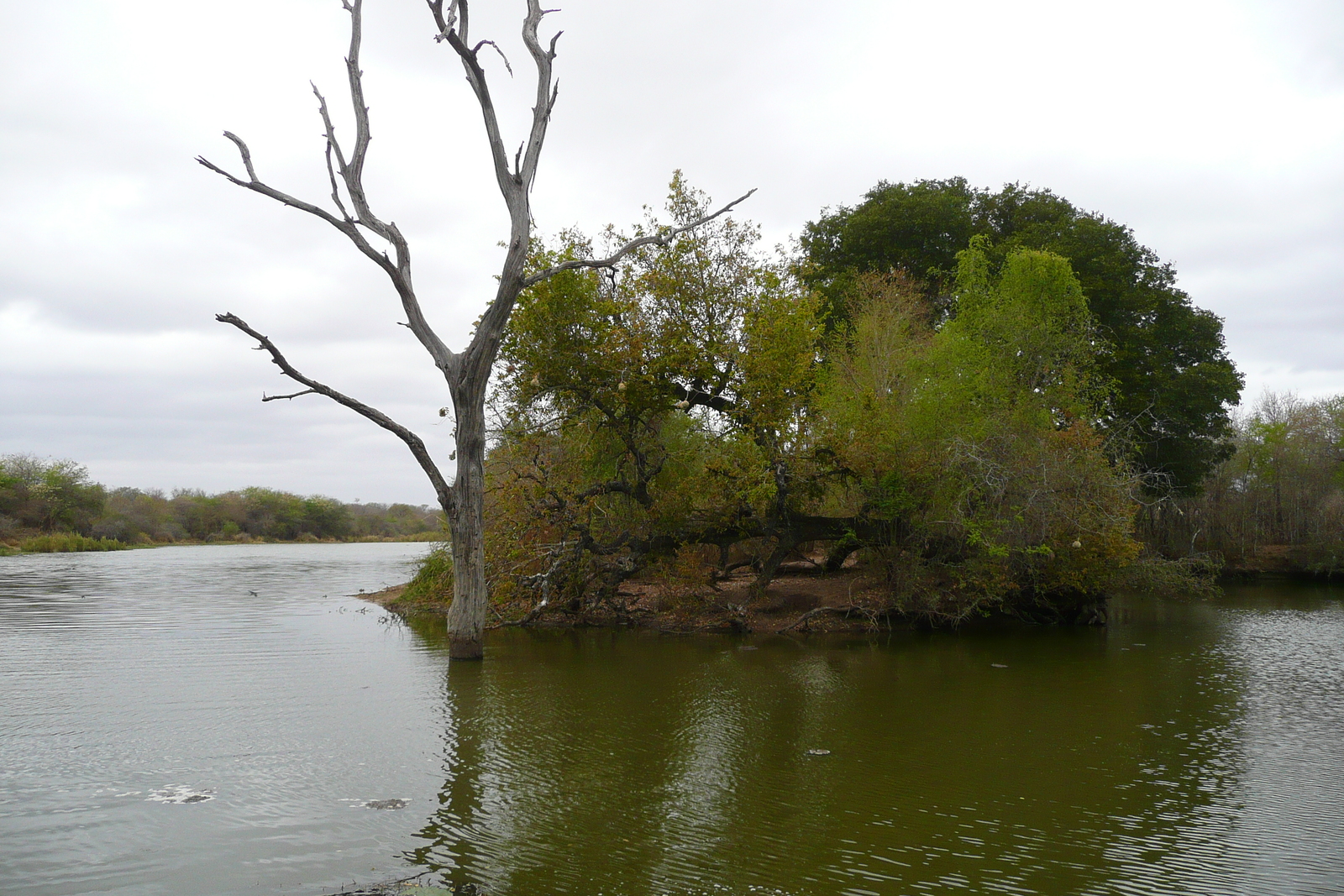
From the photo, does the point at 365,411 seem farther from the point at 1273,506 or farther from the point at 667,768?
the point at 1273,506

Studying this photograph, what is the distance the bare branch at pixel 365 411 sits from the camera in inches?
455

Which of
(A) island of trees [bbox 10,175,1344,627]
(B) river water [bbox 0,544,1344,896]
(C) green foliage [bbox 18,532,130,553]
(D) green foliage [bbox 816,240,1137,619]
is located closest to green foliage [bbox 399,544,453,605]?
(A) island of trees [bbox 10,175,1344,627]

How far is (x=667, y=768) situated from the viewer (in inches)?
311

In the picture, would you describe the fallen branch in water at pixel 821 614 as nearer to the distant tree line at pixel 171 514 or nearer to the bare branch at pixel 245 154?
the bare branch at pixel 245 154

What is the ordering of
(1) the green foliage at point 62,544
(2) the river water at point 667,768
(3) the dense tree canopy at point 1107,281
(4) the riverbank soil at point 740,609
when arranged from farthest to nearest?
(1) the green foliage at point 62,544, (3) the dense tree canopy at point 1107,281, (4) the riverbank soil at point 740,609, (2) the river water at point 667,768

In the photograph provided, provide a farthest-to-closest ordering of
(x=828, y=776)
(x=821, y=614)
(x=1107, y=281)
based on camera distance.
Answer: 1. (x=1107, y=281)
2. (x=821, y=614)
3. (x=828, y=776)

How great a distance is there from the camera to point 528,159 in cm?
1377

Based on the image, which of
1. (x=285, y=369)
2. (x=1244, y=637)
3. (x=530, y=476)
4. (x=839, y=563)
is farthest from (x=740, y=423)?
(x=1244, y=637)

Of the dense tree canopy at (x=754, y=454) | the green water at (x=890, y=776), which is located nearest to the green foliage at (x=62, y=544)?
the dense tree canopy at (x=754, y=454)

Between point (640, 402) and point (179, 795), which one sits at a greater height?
point (640, 402)

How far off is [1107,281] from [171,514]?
70.7 metres

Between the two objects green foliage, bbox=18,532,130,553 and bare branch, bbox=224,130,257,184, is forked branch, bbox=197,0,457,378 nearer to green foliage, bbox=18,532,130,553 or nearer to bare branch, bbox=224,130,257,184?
bare branch, bbox=224,130,257,184

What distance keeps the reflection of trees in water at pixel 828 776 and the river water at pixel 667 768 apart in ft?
0.12

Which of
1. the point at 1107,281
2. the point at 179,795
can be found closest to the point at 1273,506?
the point at 1107,281
